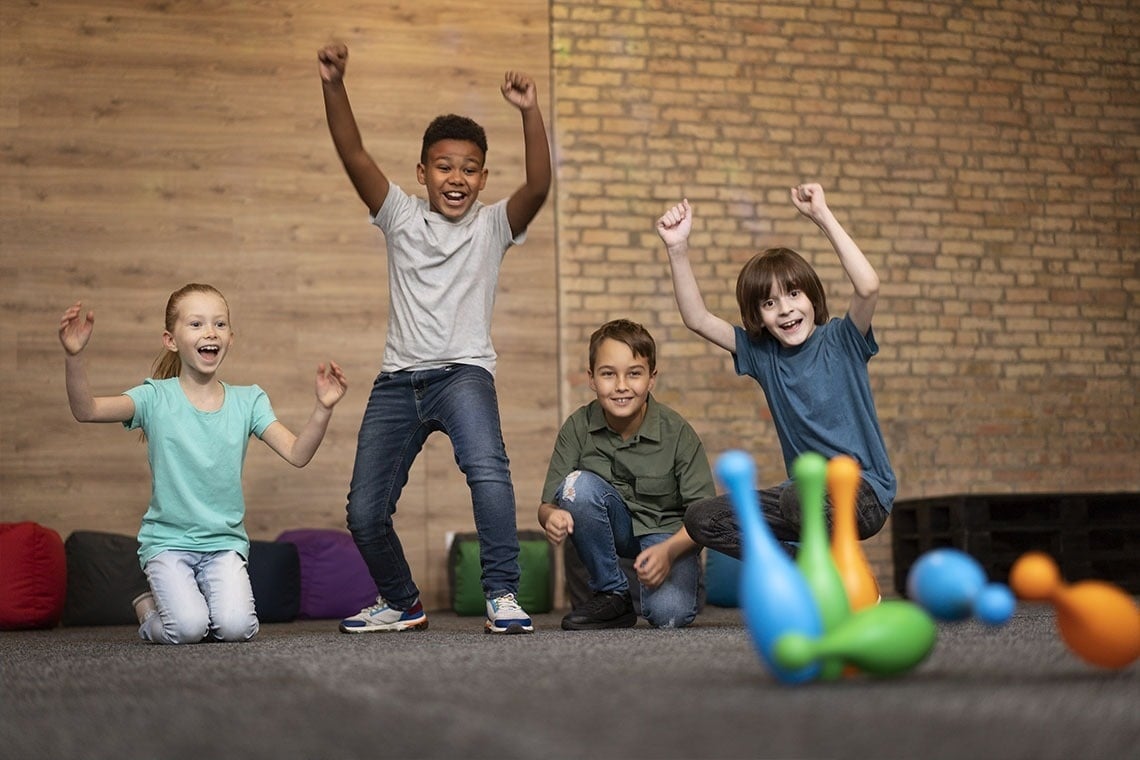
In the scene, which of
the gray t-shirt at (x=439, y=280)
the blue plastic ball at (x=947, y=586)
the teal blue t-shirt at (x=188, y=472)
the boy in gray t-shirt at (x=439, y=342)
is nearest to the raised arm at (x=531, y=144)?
the boy in gray t-shirt at (x=439, y=342)

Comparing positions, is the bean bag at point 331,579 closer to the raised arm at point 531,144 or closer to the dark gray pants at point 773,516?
the raised arm at point 531,144

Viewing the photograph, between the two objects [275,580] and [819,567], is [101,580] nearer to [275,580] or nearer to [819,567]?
[275,580]

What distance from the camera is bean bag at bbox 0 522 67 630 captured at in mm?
4453

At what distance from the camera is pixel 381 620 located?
11.5 ft

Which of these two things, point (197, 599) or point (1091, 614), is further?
point (197, 599)

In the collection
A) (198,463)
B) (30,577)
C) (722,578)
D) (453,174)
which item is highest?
(453,174)

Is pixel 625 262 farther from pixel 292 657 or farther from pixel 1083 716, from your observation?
pixel 1083 716

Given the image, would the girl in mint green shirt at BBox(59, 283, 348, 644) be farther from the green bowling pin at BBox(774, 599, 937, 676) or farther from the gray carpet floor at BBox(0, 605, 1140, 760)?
the green bowling pin at BBox(774, 599, 937, 676)

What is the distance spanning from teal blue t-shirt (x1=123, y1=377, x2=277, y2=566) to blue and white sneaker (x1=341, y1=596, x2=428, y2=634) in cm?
35

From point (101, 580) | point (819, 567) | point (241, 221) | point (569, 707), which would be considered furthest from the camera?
point (241, 221)

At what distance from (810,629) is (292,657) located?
46.0 inches

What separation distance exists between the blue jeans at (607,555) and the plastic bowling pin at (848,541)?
1.30m

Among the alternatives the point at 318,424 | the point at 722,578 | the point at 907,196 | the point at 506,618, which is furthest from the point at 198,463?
the point at 907,196

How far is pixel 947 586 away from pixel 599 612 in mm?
1737
